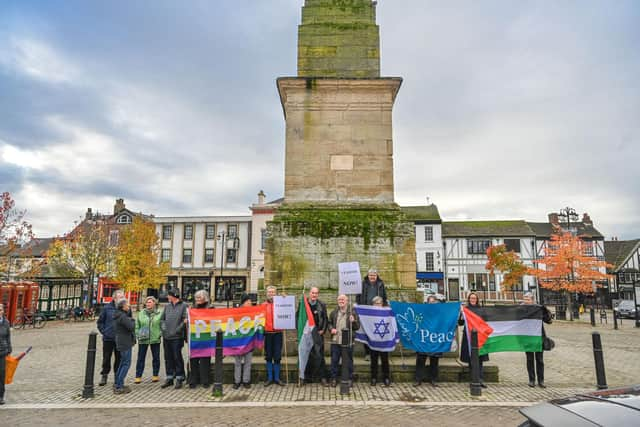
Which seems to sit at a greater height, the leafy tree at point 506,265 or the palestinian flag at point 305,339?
the leafy tree at point 506,265

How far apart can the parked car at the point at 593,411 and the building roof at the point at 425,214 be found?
151 feet

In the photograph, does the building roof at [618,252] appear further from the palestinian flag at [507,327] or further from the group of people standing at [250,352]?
the group of people standing at [250,352]

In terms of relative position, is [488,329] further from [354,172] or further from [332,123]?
[332,123]

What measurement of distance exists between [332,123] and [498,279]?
135 feet

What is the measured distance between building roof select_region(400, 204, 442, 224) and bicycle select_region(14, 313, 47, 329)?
36.6 metres

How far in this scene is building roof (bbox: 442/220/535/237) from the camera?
1873 inches

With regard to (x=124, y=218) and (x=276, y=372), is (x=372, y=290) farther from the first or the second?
(x=124, y=218)

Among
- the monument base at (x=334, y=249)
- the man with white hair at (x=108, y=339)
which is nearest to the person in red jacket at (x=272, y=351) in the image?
the monument base at (x=334, y=249)

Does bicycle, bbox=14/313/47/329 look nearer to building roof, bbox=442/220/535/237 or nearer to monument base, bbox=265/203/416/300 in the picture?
monument base, bbox=265/203/416/300

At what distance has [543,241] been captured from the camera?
47688mm

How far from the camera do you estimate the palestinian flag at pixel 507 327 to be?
8.19 meters

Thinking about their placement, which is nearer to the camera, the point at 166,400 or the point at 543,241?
the point at 166,400

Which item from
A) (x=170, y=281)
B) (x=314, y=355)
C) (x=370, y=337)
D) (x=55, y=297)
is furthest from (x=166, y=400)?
(x=170, y=281)

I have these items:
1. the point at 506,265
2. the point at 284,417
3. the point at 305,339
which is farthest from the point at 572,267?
the point at 284,417
